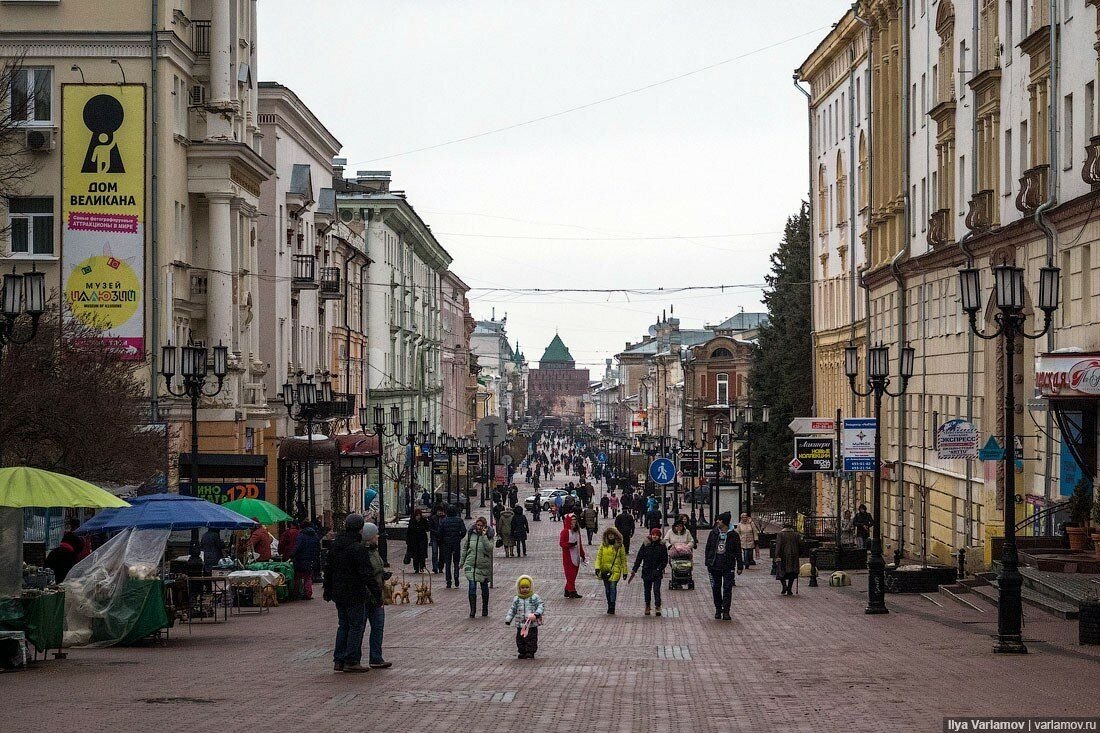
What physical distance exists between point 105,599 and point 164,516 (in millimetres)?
2335

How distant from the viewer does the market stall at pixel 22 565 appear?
18438mm

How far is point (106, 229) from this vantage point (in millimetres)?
40500

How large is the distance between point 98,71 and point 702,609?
21.7 meters

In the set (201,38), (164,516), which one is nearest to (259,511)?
(164,516)

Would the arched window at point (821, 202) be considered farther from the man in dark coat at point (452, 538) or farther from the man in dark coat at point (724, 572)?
the man in dark coat at point (724, 572)

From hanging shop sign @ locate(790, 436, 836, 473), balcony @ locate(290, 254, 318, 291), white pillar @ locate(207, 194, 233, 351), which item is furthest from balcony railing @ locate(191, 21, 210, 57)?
hanging shop sign @ locate(790, 436, 836, 473)

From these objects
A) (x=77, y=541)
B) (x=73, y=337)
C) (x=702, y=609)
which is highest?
(x=73, y=337)

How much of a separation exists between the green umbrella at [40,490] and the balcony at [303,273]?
3820cm

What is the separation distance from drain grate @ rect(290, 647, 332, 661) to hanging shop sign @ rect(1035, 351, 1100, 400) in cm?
1248

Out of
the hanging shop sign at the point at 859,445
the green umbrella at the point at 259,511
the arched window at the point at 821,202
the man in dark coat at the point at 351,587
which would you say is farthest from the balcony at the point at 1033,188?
the arched window at the point at 821,202

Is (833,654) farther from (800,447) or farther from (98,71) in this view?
(98,71)

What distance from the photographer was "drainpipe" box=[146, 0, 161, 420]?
133ft

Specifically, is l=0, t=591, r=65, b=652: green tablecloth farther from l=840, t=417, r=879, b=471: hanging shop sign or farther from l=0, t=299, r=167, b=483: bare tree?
l=840, t=417, r=879, b=471: hanging shop sign

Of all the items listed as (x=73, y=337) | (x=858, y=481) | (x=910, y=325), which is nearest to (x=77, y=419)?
(x=73, y=337)
